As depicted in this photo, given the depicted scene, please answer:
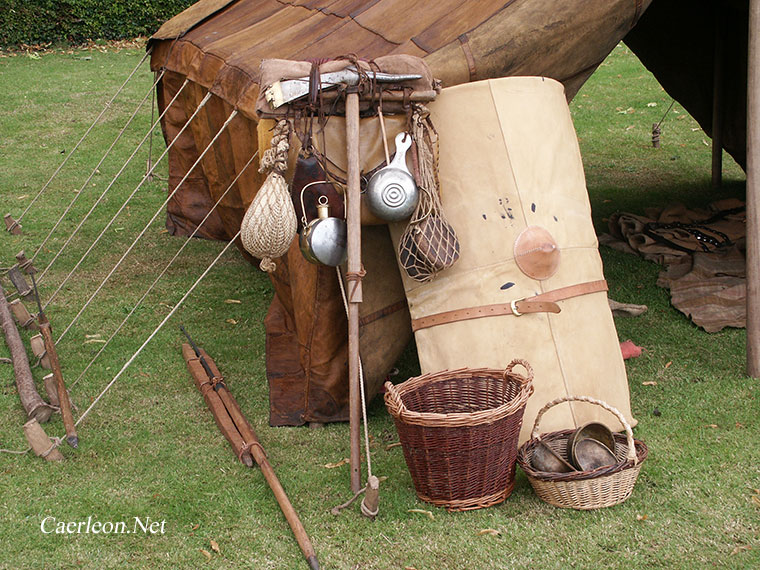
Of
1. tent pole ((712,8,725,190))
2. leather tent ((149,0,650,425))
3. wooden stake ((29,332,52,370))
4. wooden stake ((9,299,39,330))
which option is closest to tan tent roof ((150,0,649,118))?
leather tent ((149,0,650,425))

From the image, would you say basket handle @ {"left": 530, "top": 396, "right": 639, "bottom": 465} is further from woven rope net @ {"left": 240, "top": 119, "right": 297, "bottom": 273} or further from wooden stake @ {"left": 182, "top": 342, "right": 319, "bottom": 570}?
woven rope net @ {"left": 240, "top": 119, "right": 297, "bottom": 273}

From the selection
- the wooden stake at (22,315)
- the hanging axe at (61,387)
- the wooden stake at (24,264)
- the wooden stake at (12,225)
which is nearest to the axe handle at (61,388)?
the hanging axe at (61,387)

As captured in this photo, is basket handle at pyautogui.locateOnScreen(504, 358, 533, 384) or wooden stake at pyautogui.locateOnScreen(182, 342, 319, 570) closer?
wooden stake at pyautogui.locateOnScreen(182, 342, 319, 570)

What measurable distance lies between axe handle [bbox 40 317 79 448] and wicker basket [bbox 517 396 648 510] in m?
1.96

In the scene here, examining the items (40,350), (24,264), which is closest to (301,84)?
(40,350)

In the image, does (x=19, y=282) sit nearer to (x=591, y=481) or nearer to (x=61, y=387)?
(x=61, y=387)

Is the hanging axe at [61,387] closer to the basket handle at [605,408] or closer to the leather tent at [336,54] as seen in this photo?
the leather tent at [336,54]

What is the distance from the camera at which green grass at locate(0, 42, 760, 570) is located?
2.90 metres

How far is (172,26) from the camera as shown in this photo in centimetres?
579

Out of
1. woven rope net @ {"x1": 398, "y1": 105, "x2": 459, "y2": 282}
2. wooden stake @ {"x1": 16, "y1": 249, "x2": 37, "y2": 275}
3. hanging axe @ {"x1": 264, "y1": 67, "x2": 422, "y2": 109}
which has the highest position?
hanging axe @ {"x1": 264, "y1": 67, "x2": 422, "y2": 109}

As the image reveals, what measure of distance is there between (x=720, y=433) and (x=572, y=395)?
767 millimetres

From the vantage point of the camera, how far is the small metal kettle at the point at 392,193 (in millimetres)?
3148

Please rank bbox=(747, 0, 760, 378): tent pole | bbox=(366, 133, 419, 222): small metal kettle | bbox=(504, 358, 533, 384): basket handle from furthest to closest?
bbox=(747, 0, 760, 378): tent pole
bbox=(366, 133, 419, 222): small metal kettle
bbox=(504, 358, 533, 384): basket handle
